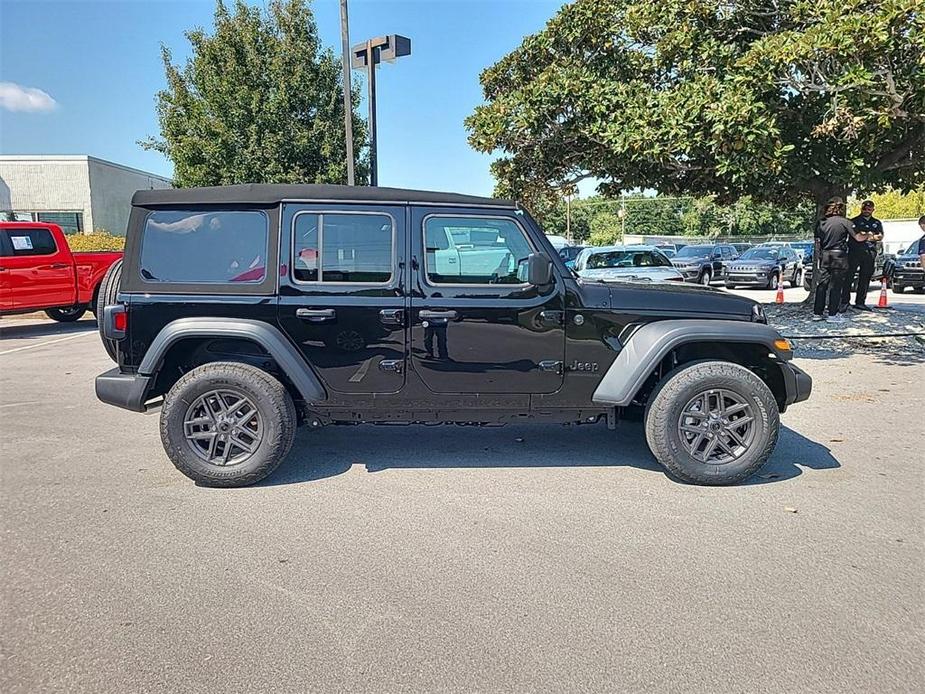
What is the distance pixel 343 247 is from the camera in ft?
14.3

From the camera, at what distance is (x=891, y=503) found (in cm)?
410

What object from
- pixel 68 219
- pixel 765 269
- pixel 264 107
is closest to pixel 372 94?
pixel 264 107

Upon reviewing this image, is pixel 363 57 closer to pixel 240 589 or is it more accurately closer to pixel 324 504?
pixel 324 504

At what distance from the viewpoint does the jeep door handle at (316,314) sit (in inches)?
169

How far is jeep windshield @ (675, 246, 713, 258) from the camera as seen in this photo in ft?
79.1

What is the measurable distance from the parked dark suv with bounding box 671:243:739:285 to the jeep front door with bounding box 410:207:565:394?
1896 cm

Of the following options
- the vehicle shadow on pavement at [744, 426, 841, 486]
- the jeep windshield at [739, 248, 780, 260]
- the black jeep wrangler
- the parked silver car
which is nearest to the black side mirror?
the black jeep wrangler

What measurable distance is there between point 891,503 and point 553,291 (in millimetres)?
2435

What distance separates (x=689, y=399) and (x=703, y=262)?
805 inches

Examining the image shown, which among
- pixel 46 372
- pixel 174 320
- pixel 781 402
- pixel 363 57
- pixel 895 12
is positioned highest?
pixel 363 57

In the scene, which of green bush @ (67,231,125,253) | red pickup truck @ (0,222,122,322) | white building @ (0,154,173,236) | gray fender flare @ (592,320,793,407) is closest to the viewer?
gray fender flare @ (592,320,793,407)

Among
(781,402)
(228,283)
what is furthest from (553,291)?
(228,283)

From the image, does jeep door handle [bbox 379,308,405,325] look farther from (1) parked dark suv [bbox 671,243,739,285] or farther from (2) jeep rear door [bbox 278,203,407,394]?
(1) parked dark suv [bbox 671,243,739,285]

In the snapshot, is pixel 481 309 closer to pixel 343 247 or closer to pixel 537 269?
pixel 537 269
